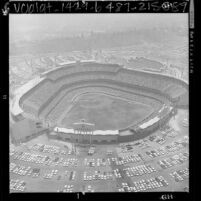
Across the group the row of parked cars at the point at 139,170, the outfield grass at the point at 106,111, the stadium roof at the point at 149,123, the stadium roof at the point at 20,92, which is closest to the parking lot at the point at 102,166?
the row of parked cars at the point at 139,170

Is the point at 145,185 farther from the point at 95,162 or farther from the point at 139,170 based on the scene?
the point at 95,162

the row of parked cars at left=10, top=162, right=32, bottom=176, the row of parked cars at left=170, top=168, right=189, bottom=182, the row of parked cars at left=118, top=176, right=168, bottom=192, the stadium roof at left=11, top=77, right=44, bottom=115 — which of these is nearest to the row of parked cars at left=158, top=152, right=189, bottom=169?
the row of parked cars at left=170, top=168, right=189, bottom=182

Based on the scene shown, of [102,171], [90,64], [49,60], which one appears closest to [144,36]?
[90,64]

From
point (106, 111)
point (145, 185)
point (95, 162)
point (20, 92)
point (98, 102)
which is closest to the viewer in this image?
point (145, 185)

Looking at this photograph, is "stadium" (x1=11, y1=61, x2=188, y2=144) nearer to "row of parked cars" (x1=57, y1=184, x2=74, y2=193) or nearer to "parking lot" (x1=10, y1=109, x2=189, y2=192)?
"parking lot" (x1=10, y1=109, x2=189, y2=192)

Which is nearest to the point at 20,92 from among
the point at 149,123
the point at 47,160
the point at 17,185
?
the point at 47,160

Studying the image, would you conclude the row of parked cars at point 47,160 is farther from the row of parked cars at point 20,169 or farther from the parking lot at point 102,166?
the row of parked cars at point 20,169
